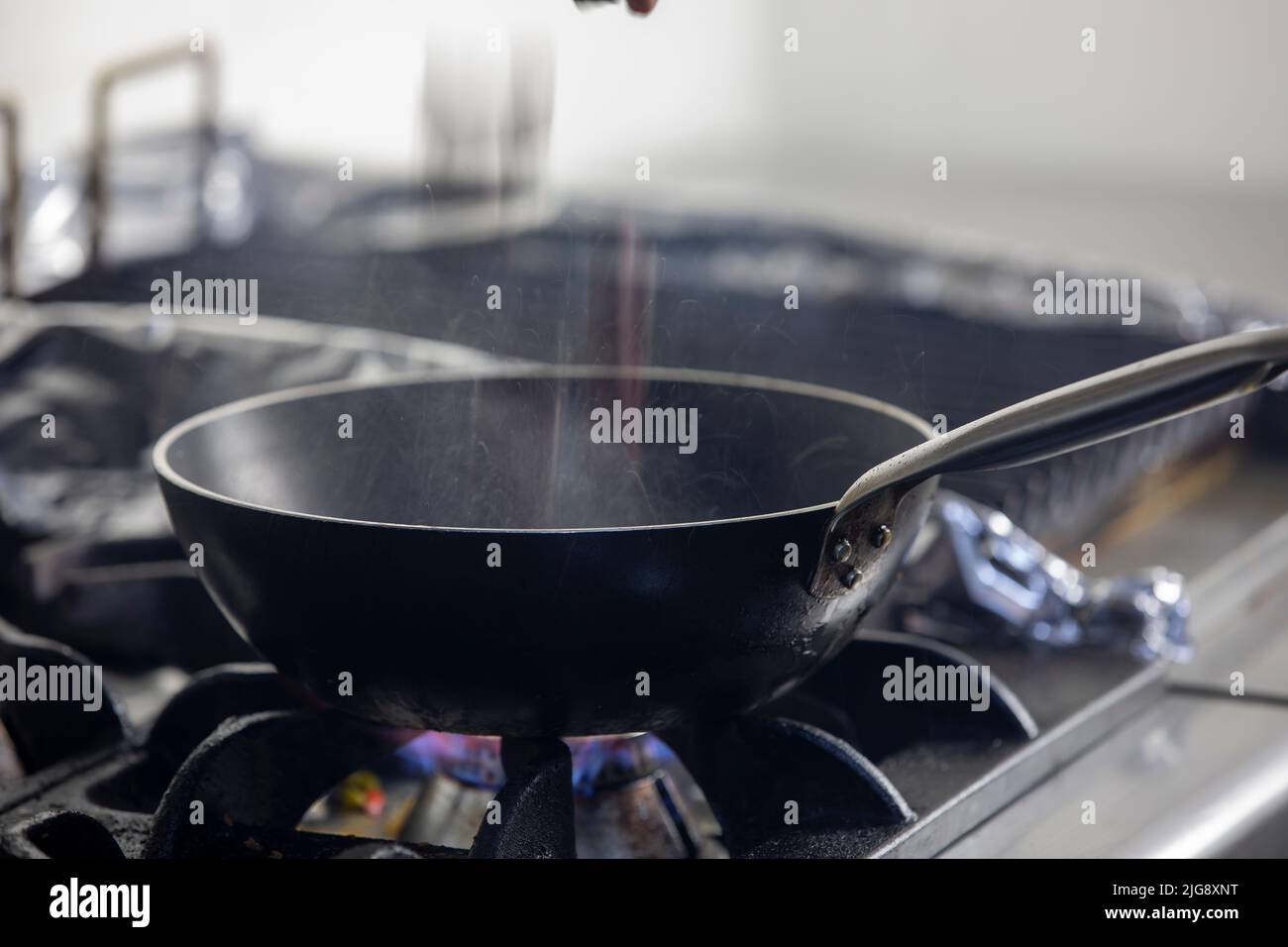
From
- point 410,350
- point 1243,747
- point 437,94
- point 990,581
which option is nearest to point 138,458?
point 410,350

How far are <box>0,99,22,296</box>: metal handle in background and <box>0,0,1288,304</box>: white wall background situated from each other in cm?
100

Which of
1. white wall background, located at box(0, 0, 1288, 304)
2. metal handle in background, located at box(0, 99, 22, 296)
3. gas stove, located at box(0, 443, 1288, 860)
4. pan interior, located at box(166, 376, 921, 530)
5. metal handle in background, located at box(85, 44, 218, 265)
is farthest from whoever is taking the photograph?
white wall background, located at box(0, 0, 1288, 304)

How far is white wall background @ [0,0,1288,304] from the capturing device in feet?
12.0

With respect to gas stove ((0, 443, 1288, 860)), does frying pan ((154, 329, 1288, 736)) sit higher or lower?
higher

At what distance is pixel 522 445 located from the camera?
2.56ft

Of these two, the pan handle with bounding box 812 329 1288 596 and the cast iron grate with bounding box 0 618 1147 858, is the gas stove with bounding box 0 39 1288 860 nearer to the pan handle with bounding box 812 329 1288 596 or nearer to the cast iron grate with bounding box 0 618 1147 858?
the cast iron grate with bounding box 0 618 1147 858

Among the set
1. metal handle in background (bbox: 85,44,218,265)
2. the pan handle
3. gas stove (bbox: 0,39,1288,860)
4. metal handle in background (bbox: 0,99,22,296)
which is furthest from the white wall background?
the pan handle

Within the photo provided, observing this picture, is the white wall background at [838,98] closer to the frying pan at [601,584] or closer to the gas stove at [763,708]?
the gas stove at [763,708]

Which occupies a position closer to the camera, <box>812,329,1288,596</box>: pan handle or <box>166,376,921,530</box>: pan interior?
<box>812,329,1288,596</box>: pan handle

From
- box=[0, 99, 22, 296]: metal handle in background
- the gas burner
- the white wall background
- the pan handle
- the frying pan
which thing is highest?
the white wall background

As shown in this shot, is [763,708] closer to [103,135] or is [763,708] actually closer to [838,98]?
[103,135]

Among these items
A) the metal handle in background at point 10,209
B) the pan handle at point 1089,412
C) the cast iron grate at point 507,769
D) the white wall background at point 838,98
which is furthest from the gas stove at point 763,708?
the white wall background at point 838,98

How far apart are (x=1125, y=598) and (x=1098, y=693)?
3.3 inches

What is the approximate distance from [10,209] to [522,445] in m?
1.35
